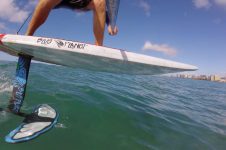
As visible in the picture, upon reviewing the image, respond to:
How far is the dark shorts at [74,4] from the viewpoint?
12.7 feet

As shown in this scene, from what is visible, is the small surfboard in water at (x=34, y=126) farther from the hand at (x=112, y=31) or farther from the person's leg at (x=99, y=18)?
the hand at (x=112, y=31)

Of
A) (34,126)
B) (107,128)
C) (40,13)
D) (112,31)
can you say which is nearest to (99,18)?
(112,31)

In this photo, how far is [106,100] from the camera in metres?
7.56

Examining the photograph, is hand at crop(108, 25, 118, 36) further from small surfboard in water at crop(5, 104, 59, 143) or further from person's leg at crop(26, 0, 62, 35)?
small surfboard in water at crop(5, 104, 59, 143)

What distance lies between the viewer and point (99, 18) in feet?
13.1

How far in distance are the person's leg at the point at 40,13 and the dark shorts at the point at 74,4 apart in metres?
0.15

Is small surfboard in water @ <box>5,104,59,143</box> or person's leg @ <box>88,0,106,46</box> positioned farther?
person's leg @ <box>88,0,106,46</box>

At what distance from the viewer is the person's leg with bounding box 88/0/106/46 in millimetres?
3912

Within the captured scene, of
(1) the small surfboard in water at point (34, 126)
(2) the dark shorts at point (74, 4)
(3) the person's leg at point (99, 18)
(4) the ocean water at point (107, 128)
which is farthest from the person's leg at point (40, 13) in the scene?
(4) the ocean water at point (107, 128)

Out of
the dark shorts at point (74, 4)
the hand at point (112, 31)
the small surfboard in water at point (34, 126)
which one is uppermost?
the dark shorts at point (74, 4)

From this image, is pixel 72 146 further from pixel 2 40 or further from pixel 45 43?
pixel 2 40

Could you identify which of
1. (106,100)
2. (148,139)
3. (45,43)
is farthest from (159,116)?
(45,43)

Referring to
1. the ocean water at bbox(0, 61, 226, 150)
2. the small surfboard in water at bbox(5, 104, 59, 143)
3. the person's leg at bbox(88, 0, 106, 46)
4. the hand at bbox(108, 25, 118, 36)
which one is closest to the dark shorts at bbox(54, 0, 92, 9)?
the person's leg at bbox(88, 0, 106, 46)

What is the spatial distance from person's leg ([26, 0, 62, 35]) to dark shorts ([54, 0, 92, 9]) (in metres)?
0.15
